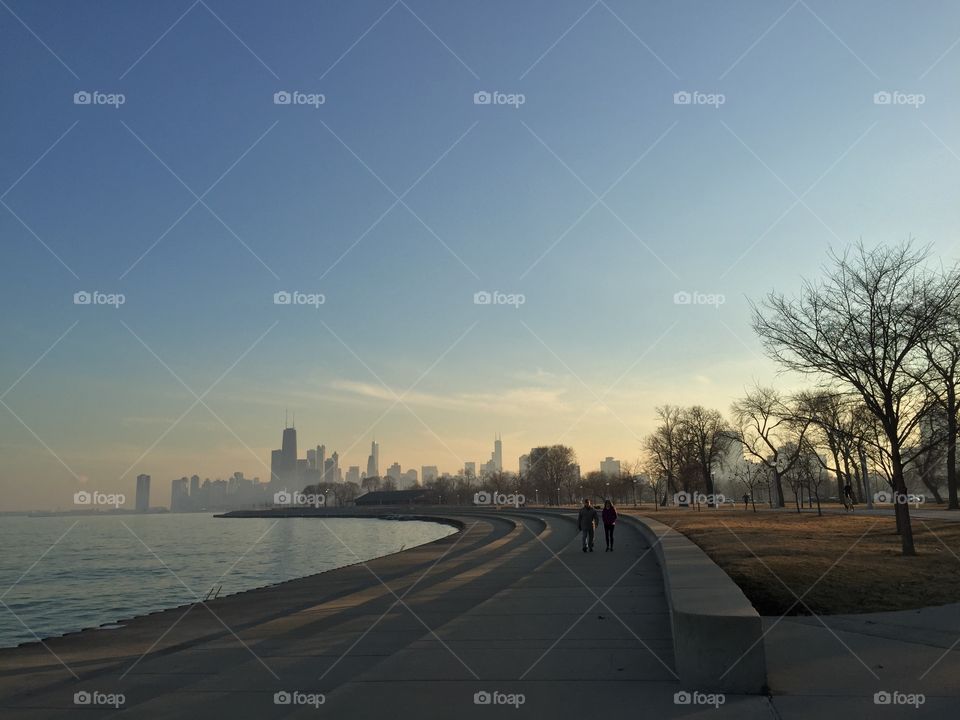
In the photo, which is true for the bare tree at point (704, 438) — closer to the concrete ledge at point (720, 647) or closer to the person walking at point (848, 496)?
the person walking at point (848, 496)

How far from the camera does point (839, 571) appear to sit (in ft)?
41.0

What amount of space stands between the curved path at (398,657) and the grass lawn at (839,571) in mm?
1762

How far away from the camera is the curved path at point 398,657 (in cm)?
604

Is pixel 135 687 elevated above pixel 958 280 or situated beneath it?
situated beneath

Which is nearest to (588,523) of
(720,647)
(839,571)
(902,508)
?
(902,508)

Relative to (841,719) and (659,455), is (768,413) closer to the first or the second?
(659,455)

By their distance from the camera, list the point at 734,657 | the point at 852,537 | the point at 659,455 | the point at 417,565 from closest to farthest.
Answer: the point at 734,657
the point at 852,537
the point at 417,565
the point at 659,455

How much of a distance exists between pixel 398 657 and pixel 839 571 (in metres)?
9.09

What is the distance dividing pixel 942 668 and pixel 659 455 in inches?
2758

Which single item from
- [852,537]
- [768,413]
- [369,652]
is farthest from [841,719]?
[768,413]

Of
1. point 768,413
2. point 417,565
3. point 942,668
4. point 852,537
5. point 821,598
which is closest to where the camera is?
point 942,668

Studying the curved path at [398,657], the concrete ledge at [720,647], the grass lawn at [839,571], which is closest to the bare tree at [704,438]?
the grass lawn at [839,571]

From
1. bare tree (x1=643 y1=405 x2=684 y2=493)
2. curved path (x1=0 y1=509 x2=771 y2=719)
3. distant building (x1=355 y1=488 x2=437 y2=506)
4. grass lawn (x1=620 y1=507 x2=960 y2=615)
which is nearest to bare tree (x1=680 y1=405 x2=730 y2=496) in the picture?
bare tree (x1=643 y1=405 x2=684 y2=493)

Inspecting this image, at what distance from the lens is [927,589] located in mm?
10898
